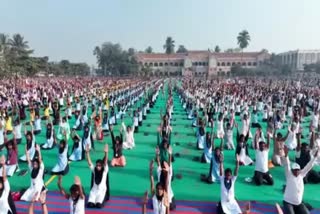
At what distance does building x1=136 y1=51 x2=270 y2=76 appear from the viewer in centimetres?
9000

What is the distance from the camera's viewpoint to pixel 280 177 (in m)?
9.00

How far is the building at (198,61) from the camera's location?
90.0 meters

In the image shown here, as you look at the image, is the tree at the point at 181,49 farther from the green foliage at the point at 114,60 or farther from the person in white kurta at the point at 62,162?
the person in white kurta at the point at 62,162

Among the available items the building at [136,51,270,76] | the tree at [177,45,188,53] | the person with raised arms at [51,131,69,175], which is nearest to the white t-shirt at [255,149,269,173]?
the person with raised arms at [51,131,69,175]

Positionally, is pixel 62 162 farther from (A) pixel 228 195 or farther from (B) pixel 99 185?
(A) pixel 228 195

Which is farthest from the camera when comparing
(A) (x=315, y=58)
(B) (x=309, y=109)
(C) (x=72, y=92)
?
(A) (x=315, y=58)

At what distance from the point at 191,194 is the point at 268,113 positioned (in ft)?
36.4

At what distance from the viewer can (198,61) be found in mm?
92062

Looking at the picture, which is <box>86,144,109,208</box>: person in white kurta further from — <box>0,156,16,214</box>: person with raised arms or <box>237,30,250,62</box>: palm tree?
<box>237,30,250,62</box>: palm tree

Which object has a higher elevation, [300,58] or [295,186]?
[300,58]

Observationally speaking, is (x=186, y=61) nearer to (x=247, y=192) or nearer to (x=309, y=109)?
(x=309, y=109)

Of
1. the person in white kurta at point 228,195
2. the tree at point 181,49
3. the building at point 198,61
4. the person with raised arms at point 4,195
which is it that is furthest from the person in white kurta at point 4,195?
the tree at point 181,49

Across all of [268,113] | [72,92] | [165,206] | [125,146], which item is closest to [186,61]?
[72,92]

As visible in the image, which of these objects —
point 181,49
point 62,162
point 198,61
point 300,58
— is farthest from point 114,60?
point 62,162
